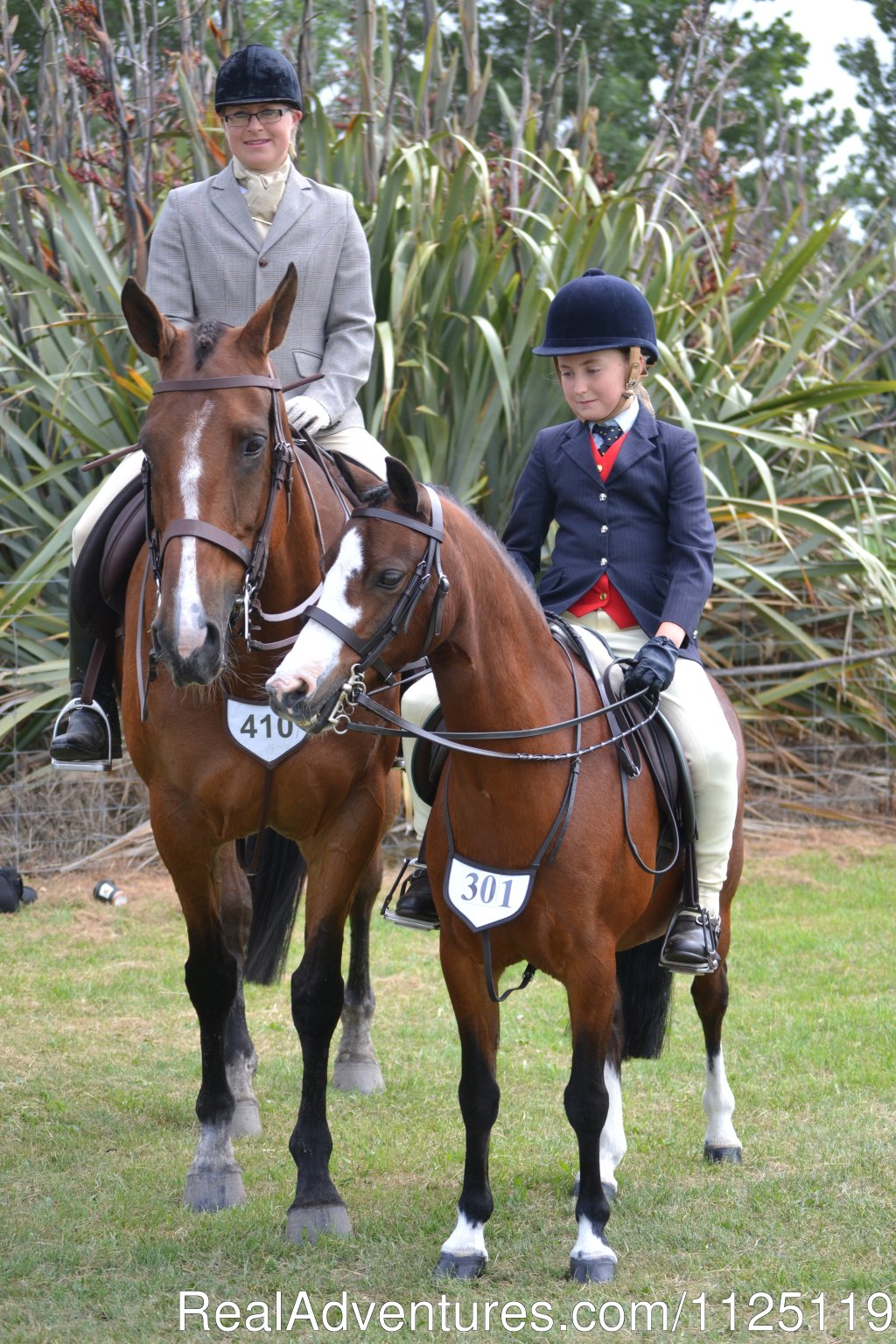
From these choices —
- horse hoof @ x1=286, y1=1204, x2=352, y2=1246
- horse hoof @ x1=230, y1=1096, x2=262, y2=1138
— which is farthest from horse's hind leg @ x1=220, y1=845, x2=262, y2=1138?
horse hoof @ x1=286, y1=1204, x2=352, y2=1246

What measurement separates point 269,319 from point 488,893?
157 centimetres

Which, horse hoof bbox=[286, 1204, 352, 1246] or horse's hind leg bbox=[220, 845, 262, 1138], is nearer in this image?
horse hoof bbox=[286, 1204, 352, 1246]

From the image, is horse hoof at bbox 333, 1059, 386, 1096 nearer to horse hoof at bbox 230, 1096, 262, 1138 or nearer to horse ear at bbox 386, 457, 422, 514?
horse hoof at bbox 230, 1096, 262, 1138

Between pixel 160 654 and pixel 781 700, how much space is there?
6820 millimetres

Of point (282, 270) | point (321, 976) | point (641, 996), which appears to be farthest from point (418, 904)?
point (282, 270)

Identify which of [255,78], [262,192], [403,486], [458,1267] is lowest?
[458,1267]

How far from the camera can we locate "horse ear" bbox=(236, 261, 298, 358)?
12.0 ft

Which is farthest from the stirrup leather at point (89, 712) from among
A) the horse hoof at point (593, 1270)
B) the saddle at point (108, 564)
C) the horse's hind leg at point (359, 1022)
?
the horse hoof at point (593, 1270)

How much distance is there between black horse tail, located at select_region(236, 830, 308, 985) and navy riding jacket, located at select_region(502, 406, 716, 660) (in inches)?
64.6

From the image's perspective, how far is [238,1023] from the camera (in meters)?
5.05

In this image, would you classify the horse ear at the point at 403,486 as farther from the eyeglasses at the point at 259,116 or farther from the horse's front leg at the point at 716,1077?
the horse's front leg at the point at 716,1077

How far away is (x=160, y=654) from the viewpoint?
3232 mm

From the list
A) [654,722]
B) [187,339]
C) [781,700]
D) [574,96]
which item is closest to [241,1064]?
[654,722]

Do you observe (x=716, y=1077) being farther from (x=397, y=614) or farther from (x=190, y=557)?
(x=190, y=557)
